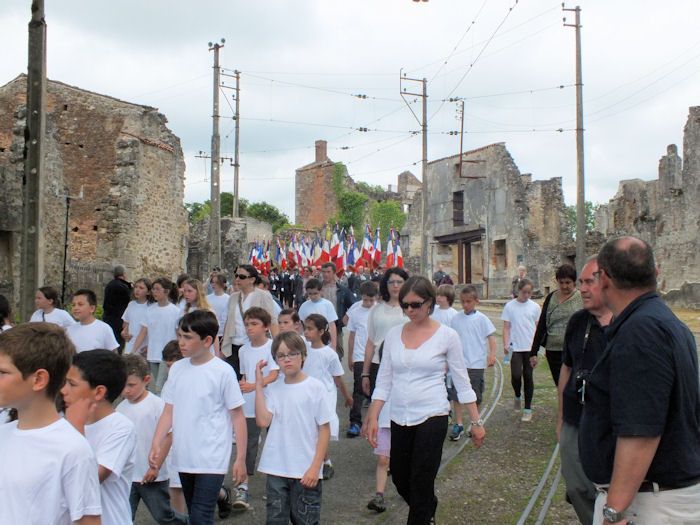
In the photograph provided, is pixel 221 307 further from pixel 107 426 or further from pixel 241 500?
pixel 107 426

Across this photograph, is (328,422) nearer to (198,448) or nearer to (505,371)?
(198,448)

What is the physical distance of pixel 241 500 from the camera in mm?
5184

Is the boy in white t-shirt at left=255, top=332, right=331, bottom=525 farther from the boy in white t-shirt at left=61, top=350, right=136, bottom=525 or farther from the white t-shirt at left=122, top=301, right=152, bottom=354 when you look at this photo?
the white t-shirt at left=122, top=301, right=152, bottom=354

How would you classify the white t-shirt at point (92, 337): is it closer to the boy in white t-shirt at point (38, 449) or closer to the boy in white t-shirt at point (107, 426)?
the boy in white t-shirt at point (107, 426)

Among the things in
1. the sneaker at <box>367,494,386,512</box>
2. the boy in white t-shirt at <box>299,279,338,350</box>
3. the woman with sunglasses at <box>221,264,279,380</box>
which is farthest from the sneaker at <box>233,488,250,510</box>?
the boy in white t-shirt at <box>299,279,338,350</box>

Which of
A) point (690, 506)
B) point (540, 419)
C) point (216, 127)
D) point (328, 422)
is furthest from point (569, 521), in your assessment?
point (216, 127)

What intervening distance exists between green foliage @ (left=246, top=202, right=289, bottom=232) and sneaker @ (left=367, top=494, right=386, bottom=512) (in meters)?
67.5

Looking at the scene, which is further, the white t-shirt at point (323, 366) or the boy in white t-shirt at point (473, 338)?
the boy in white t-shirt at point (473, 338)

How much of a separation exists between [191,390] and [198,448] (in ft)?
1.17

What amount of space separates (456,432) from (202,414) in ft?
14.0

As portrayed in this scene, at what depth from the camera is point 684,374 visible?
2.38 metres

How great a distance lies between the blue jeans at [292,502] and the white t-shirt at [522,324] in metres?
5.10

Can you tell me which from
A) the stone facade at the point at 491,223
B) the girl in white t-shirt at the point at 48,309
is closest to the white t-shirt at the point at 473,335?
the girl in white t-shirt at the point at 48,309

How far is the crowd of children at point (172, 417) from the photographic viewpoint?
7.41 ft
